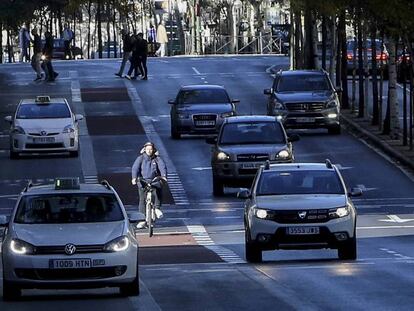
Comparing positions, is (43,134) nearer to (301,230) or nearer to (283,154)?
(283,154)

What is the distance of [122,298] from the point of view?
61.3ft

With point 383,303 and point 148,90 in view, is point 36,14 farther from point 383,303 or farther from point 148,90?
point 383,303

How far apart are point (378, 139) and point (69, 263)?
93.5 ft

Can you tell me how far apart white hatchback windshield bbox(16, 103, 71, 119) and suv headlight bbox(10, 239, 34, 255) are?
26.8 meters

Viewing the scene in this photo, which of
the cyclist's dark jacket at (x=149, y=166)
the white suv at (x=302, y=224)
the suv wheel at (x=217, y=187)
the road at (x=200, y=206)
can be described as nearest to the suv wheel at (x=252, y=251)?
the white suv at (x=302, y=224)

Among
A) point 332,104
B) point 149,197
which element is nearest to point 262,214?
point 149,197

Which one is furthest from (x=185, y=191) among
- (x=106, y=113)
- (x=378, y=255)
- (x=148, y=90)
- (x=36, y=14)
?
(x=36, y=14)

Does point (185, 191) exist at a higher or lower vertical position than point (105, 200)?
lower

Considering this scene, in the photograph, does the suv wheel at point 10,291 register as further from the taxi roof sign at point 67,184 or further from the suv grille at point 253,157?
the suv grille at point 253,157

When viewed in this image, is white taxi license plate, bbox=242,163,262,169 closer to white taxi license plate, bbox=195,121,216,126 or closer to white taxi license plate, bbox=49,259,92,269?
white taxi license plate, bbox=195,121,216,126

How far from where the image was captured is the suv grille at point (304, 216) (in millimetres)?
23656

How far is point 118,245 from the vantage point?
18.4 metres

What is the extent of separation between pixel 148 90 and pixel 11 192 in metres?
24.5

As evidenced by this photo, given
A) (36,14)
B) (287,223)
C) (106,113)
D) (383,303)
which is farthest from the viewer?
(36,14)
